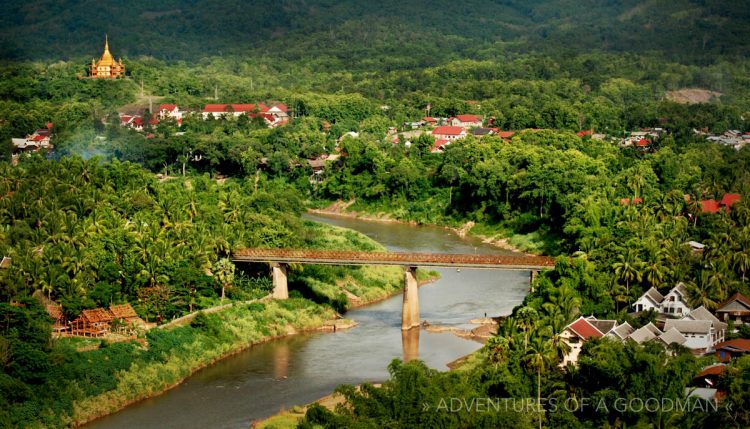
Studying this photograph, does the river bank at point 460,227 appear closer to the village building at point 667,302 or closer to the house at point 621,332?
the village building at point 667,302

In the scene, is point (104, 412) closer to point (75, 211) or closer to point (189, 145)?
point (75, 211)

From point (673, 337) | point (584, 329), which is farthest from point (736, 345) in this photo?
point (584, 329)

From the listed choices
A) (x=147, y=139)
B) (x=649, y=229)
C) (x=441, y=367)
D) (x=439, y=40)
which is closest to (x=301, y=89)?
(x=147, y=139)

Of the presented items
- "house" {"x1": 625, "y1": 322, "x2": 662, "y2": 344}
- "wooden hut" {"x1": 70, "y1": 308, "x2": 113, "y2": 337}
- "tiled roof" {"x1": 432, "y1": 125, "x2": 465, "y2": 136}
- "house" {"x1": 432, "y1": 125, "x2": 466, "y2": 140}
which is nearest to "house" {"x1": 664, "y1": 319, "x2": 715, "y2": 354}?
"house" {"x1": 625, "y1": 322, "x2": 662, "y2": 344}

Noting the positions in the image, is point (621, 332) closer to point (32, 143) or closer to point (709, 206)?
point (709, 206)

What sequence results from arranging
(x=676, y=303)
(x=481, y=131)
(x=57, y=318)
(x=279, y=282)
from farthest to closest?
(x=481, y=131), (x=279, y=282), (x=676, y=303), (x=57, y=318)

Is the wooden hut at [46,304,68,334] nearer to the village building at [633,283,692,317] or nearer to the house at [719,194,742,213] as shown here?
the village building at [633,283,692,317]
